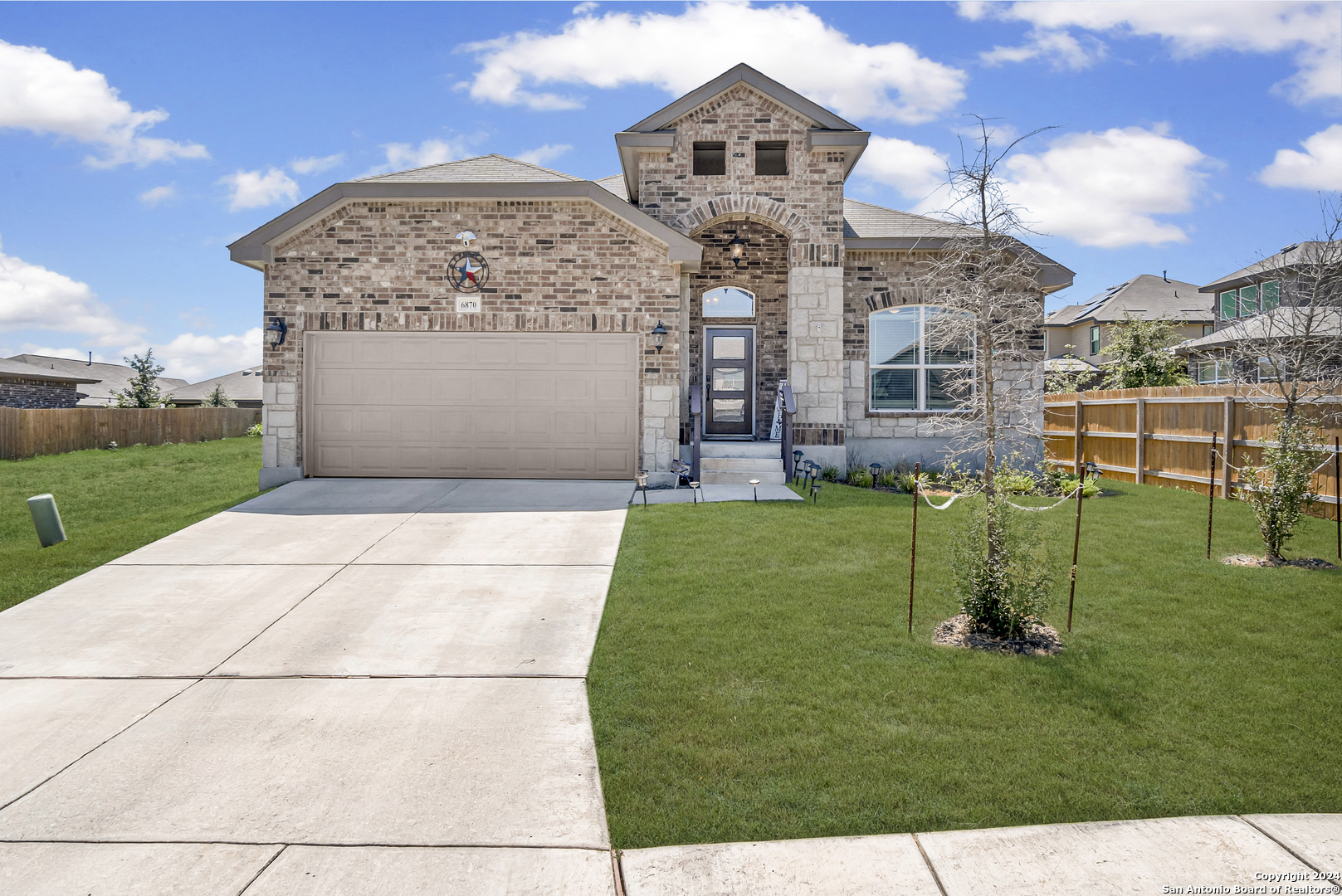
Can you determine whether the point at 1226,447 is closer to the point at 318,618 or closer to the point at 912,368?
the point at 912,368

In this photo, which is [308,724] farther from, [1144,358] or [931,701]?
[1144,358]

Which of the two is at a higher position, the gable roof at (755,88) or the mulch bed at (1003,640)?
the gable roof at (755,88)

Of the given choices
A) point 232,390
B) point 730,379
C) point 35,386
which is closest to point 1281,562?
point 730,379

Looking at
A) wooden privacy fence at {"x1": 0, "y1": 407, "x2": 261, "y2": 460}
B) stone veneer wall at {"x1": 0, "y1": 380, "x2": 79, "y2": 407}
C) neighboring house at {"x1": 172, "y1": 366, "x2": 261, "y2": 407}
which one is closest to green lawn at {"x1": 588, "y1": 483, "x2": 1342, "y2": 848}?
wooden privacy fence at {"x1": 0, "y1": 407, "x2": 261, "y2": 460}

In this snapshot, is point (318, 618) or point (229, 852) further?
point (318, 618)

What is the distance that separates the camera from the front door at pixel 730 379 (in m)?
15.7

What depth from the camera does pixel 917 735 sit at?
4.17m

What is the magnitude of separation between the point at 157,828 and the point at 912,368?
13.7 m

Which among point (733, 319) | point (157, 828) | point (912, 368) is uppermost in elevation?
point (733, 319)

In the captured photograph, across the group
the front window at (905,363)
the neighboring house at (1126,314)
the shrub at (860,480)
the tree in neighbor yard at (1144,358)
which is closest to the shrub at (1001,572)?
the shrub at (860,480)

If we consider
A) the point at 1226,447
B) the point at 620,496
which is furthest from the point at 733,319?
the point at 1226,447

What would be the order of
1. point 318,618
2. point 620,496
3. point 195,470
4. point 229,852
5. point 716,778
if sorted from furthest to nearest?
point 195,470
point 620,496
point 318,618
point 716,778
point 229,852

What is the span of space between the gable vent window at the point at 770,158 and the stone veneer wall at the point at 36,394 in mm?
36742

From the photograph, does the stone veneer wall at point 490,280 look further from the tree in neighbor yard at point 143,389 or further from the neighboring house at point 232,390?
the neighboring house at point 232,390
